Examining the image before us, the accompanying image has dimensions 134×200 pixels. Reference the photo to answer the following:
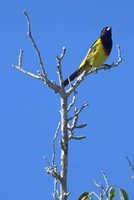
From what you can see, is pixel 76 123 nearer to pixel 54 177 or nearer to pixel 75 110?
pixel 75 110

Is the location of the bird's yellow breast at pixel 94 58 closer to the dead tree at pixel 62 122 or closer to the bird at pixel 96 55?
the bird at pixel 96 55

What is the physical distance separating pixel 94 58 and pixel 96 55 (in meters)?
0.12

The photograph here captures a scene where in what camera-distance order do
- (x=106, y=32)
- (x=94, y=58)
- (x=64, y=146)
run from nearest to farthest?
(x=64, y=146), (x=94, y=58), (x=106, y=32)

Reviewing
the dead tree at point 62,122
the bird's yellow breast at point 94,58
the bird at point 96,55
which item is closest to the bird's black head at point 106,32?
the bird at point 96,55

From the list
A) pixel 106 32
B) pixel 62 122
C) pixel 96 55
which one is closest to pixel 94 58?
pixel 96 55

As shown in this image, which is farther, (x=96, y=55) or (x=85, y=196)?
(x=96, y=55)

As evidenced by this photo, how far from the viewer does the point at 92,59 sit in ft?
26.3

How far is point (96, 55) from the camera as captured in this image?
8.19 m

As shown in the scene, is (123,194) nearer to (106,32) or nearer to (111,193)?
(111,193)

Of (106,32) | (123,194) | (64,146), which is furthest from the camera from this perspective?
(106,32)

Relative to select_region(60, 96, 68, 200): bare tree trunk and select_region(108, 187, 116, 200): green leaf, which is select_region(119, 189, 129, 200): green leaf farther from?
select_region(60, 96, 68, 200): bare tree trunk

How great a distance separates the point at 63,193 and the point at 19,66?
1137mm

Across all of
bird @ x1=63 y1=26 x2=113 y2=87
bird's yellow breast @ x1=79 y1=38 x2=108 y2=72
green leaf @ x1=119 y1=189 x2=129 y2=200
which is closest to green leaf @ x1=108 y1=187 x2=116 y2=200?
green leaf @ x1=119 y1=189 x2=129 y2=200

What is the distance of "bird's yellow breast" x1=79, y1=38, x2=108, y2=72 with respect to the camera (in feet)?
25.7
